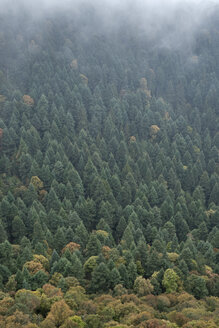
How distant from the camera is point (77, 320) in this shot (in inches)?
1964

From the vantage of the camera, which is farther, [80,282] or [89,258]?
[89,258]

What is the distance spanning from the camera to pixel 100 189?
116 m

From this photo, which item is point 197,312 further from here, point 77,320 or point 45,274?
point 45,274

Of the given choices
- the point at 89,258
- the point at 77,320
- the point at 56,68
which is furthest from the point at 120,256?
the point at 56,68

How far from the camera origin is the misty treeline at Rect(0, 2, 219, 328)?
60625 millimetres

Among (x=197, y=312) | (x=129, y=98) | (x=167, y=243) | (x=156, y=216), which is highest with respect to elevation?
(x=129, y=98)

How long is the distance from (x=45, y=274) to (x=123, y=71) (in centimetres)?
14216

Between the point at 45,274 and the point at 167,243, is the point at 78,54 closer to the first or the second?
the point at 167,243

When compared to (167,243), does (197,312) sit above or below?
below

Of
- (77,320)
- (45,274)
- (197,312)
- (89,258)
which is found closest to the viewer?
(77,320)

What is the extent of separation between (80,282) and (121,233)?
32708 millimetres

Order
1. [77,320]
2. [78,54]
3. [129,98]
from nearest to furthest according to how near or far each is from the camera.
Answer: [77,320] < [129,98] < [78,54]

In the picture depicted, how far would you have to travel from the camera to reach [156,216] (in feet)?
355

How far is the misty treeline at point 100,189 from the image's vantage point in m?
60.6
